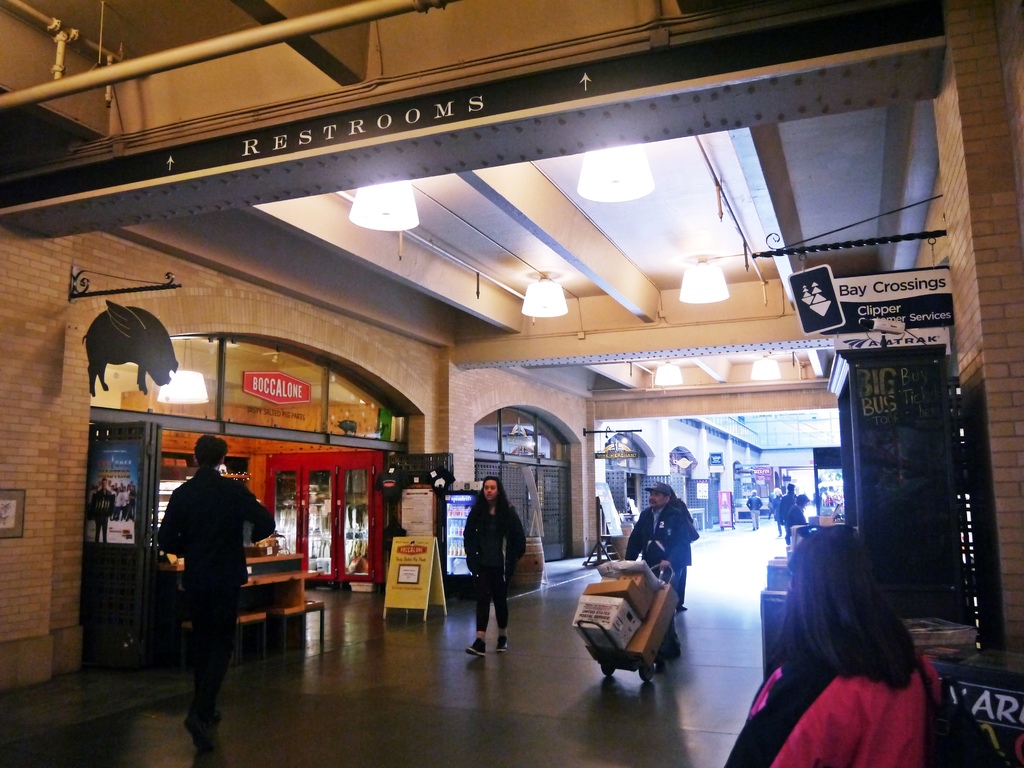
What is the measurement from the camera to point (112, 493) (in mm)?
7086

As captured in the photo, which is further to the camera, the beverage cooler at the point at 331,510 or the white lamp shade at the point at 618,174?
the beverage cooler at the point at 331,510

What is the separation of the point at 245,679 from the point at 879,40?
20.0 feet

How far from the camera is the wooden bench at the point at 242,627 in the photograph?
23.0 feet

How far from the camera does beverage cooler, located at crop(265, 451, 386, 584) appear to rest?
12211mm

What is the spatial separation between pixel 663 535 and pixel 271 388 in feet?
16.8

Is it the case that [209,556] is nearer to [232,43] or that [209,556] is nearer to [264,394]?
[232,43]

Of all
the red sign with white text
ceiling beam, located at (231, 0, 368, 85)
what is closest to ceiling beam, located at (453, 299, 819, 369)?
the red sign with white text

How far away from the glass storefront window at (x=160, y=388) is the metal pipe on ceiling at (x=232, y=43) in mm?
3363

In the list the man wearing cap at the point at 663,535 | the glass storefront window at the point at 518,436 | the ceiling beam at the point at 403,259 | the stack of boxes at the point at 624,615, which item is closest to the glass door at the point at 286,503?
the glass storefront window at the point at 518,436

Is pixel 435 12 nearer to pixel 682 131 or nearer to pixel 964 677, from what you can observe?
pixel 682 131

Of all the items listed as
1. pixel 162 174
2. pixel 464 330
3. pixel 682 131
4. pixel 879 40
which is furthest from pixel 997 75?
pixel 464 330

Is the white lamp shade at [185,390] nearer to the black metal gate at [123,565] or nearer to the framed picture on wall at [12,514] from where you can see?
the black metal gate at [123,565]

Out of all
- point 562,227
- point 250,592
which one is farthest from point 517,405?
point 250,592

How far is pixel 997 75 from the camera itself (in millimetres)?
3881
